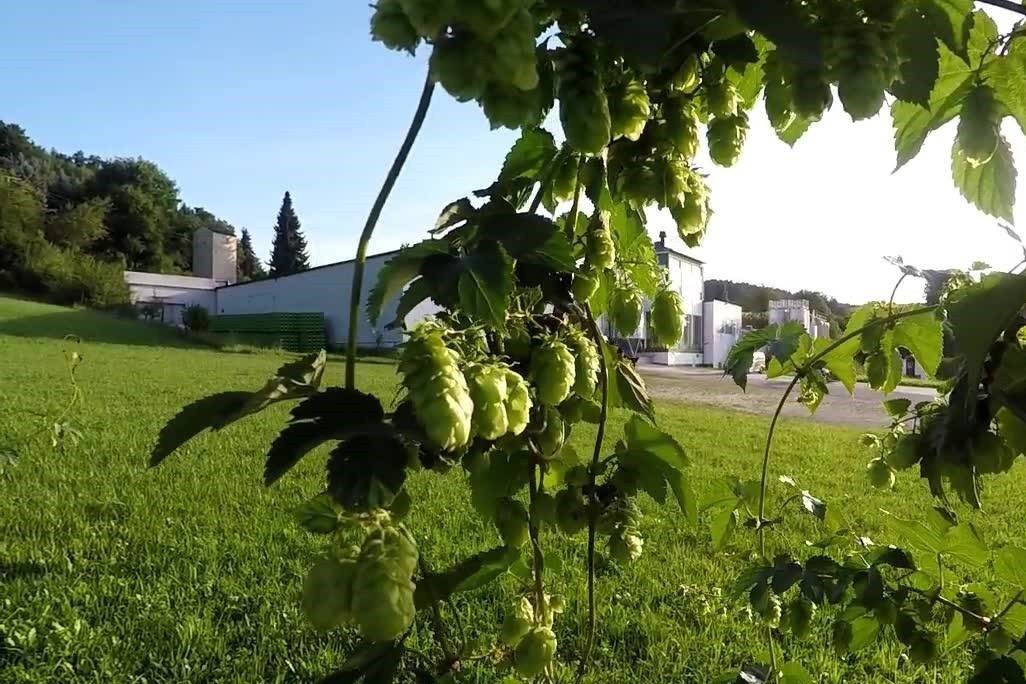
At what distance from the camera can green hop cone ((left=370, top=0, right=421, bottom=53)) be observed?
543mm

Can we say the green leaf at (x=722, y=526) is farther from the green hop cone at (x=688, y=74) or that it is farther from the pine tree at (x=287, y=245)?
the pine tree at (x=287, y=245)

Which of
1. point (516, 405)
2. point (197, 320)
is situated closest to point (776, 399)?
point (516, 405)

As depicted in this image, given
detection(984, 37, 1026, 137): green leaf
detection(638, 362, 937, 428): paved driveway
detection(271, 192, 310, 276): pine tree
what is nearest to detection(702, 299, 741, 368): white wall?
detection(638, 362, 937, 428): paved driveway

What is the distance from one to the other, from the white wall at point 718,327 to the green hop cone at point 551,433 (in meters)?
26.6

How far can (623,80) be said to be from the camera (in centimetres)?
75

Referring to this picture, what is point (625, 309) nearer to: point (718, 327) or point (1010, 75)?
point (1010, 75)

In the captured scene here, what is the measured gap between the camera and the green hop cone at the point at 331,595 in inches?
23.8

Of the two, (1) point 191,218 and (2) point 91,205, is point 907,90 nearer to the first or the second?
(2) point 91,205

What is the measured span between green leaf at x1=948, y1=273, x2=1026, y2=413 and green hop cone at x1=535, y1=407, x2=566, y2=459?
50cm

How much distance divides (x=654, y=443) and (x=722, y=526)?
2.16 ft

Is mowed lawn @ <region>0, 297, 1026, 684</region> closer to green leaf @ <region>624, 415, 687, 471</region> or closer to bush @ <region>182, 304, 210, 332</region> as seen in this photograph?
green leaf @ <region>624, 415, 687, 471</region>

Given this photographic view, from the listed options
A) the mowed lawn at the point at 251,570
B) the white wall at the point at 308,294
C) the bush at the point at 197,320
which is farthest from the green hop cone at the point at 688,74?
the bush at the point at 197,320

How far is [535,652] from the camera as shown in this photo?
1.11 m

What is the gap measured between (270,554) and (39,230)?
44409 mm
